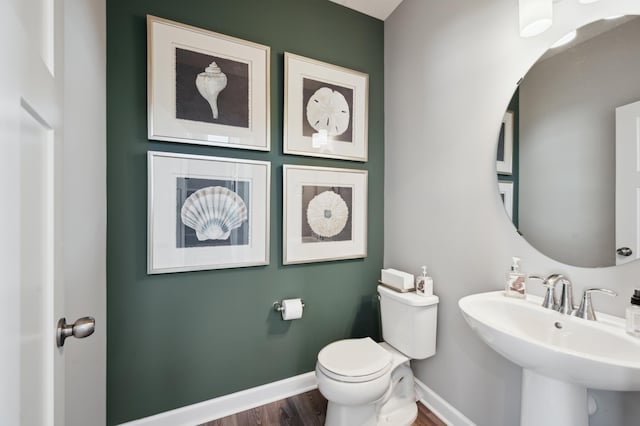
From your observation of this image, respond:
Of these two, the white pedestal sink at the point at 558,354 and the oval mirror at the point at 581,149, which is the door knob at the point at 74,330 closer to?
the white pedestal sink at the point at 558,354

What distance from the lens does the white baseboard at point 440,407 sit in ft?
4.96

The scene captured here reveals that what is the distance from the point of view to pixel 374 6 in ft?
6.54

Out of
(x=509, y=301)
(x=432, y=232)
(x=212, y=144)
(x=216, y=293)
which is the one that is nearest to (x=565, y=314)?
(x=509, y=301)

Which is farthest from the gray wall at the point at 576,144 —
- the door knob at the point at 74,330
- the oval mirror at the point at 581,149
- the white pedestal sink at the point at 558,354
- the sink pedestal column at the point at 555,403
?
the door knob at the point at 74,330

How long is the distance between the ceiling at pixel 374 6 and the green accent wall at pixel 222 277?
0.05 meters

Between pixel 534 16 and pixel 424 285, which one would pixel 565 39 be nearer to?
pixel 534 16

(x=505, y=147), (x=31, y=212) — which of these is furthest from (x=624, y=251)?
(x=31, y=212)

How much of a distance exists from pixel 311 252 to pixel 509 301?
1.12m

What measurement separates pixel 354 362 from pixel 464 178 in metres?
1.14

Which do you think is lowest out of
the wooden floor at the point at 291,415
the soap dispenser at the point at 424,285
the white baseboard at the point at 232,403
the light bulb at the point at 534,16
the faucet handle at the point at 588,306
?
the wooden floor at the point at 291,415

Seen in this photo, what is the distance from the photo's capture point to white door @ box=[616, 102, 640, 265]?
0.93 metres

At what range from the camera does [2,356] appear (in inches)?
14.9

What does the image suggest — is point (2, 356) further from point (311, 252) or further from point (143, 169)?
point (311, 252)

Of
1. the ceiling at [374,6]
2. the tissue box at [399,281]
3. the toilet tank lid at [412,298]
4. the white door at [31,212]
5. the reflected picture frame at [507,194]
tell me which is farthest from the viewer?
the ceiling at [374,6]
